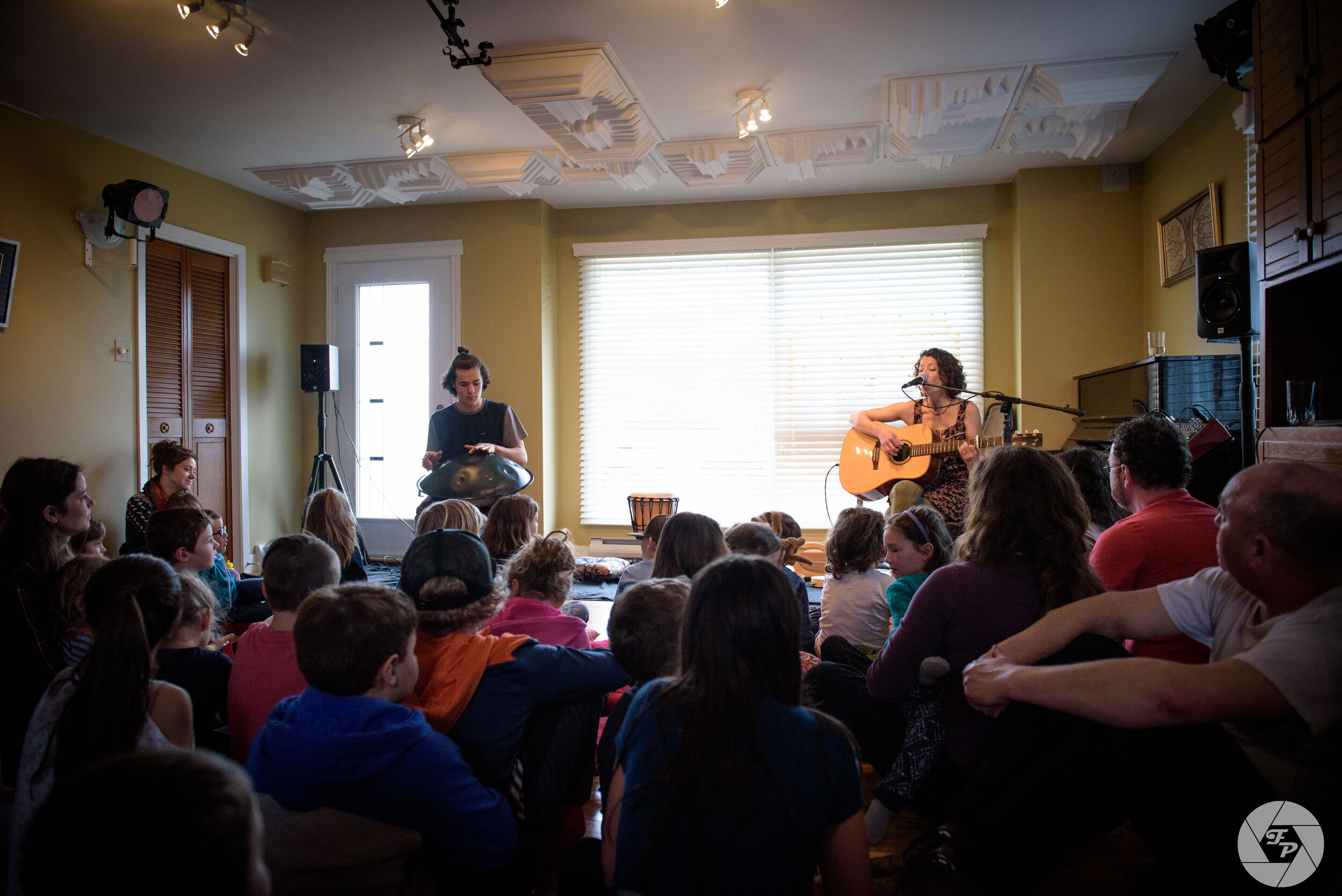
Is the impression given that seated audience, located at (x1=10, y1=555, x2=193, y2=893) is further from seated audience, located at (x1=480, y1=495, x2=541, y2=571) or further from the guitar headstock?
the guitar headstock

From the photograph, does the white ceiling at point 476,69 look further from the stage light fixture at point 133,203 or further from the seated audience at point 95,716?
the seated audience at point 95,716

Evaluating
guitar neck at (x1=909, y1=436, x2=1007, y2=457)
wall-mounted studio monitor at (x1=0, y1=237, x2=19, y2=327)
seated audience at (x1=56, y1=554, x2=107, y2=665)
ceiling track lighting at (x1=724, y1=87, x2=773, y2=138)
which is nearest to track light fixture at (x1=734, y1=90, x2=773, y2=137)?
ceiling track lighting at (x1=724, y1=87, x2=773, y2=138)

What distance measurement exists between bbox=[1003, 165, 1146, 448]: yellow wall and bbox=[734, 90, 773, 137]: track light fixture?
2207 mm

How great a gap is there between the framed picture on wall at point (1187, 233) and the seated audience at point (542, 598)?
383 cm

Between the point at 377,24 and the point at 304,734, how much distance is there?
11.0ft

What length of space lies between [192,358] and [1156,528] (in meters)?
5.67

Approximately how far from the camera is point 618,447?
6.11 m

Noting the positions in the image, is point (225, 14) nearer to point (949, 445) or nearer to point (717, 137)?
point (717, 137)

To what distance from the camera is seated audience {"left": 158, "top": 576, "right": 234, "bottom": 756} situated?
5.20 feet

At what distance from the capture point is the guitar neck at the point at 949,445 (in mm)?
4184

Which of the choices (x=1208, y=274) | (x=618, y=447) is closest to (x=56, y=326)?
(x=618, y=447)

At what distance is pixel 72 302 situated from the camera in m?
4.32

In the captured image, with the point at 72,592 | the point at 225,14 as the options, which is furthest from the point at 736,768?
the point at 225,14

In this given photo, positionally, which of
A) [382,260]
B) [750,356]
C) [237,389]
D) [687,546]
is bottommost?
[687,546]
